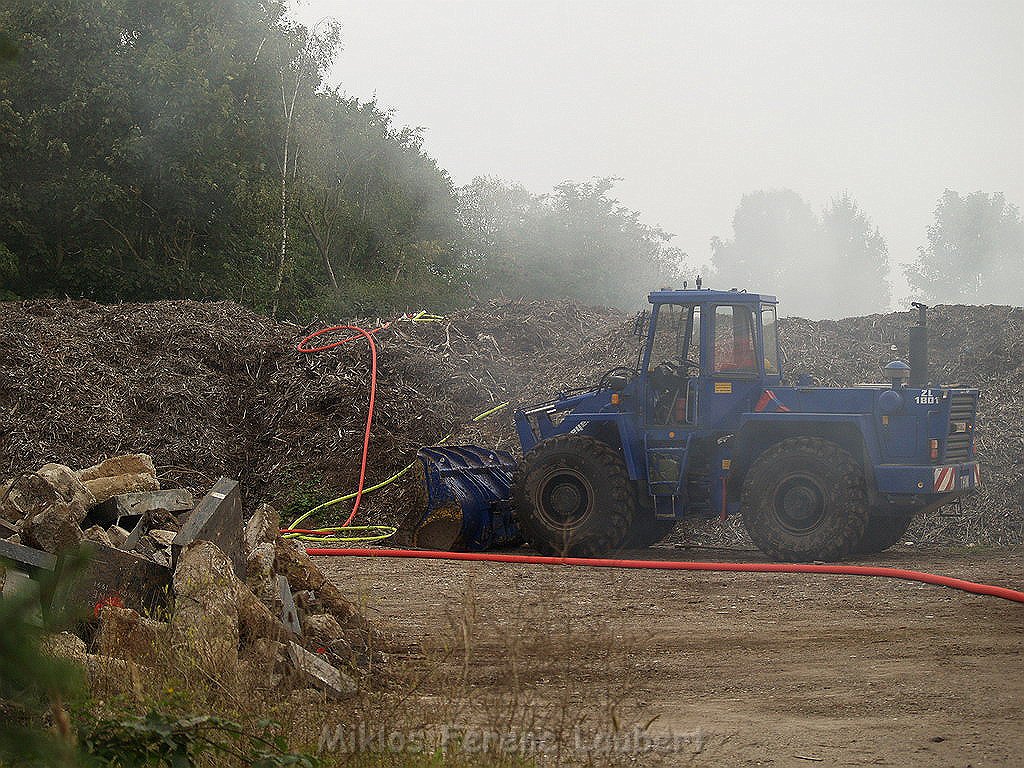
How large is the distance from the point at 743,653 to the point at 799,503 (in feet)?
12.7

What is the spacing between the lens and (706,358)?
11602mm

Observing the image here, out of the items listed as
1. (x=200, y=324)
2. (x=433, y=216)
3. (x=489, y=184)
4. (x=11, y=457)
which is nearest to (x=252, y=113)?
(x=200, y=324)

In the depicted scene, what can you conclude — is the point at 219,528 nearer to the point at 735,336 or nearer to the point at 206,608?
the point at 206,608

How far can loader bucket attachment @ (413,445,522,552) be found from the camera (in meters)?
12.2

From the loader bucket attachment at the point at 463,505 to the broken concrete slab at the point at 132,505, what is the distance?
339 cm

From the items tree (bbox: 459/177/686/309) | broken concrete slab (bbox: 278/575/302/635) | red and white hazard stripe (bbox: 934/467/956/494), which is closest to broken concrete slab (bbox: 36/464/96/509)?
broken concrete slab (bbox: 278/575/302/635)

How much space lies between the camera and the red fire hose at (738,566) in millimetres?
9016

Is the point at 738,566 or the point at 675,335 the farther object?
the point at 675,335

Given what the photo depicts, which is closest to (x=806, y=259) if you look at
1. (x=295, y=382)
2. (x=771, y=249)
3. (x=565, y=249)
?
(x=771, y=249)

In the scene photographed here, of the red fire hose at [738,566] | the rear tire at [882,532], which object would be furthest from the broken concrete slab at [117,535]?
the rear tire at [882,532]

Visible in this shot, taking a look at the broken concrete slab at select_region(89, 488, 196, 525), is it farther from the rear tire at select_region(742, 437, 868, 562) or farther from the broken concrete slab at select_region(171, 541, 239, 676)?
the rear tire at select_region(742, 437, 868, 562)

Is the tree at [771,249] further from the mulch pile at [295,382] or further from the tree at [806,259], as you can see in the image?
the mulch pile at [295,382]

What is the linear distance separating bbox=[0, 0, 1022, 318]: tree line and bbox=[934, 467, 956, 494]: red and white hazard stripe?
16.5 metres

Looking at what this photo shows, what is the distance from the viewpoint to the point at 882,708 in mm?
5852
